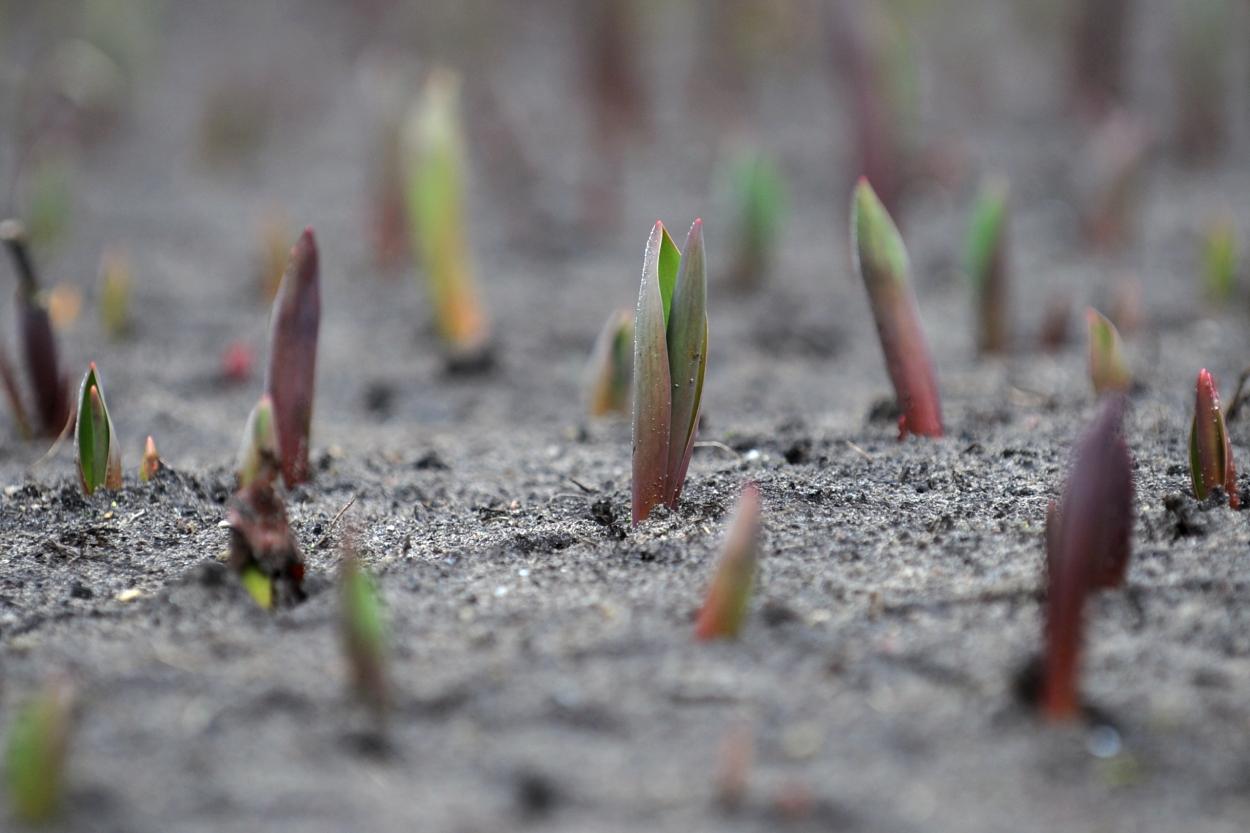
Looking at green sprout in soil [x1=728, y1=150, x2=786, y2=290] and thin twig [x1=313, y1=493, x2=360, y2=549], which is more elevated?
green sprout in soil [x1=728, y1=150, x2=786, y2=290]

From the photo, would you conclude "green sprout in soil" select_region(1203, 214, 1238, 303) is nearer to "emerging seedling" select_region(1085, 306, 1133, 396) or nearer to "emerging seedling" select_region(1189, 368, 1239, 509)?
"emerging seedling" select_region(1085, 306, 1133, 396)

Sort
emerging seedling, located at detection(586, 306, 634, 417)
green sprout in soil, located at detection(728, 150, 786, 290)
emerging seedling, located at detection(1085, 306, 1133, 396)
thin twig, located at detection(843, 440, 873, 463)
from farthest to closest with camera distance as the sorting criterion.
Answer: green sprout in soil, located at detection(728, 150, 786, 290)
emerging seedling, located at detection(586, 306, 634, 417)
emerging seedling, located at detection(1085, 306, 1133, 396)
thin twig, located at detection(843, 440, 873, 463)

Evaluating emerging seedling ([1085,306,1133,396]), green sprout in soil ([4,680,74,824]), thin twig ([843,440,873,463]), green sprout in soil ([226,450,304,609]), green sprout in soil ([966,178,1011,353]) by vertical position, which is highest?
green sprout in soil ([966,178,1011,353])

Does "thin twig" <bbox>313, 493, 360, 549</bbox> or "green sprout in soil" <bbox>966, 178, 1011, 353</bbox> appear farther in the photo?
"green sprout in soil" <bbox>966, 178, 1011, 353</bbox>

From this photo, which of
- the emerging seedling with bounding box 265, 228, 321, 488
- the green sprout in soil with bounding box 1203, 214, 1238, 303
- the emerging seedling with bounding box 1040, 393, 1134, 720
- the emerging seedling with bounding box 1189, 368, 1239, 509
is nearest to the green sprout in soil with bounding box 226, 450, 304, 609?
the emerging seedling with bounding box 265, 228, 321, 488

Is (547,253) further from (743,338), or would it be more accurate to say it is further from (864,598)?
(864,598)

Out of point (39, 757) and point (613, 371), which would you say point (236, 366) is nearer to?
point (613, 371)
